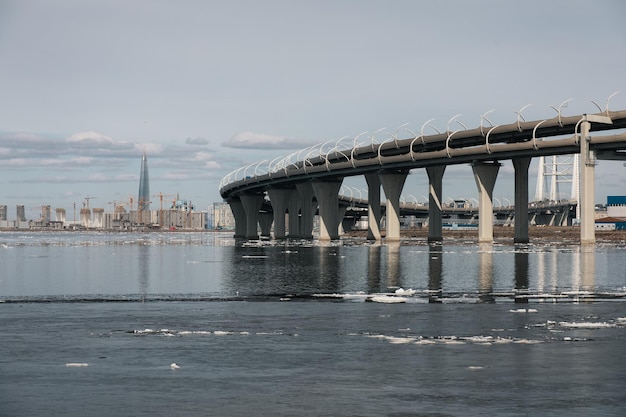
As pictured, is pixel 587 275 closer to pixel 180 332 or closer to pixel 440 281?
pixel 440 281

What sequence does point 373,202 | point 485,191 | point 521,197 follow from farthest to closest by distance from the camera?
point 373,202, point 485,191, point 521,197

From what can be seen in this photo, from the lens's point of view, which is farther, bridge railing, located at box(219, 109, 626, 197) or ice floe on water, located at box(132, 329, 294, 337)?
bridge railing, located at box(219, 109, 626, 197)

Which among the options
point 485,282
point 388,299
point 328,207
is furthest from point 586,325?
point 328,207

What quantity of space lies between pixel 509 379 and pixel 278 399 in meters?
4.55

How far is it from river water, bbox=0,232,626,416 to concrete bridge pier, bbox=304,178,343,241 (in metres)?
130

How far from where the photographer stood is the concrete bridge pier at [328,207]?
172 meters

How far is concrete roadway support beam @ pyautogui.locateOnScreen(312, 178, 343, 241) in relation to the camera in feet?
565

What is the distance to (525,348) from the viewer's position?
20984 mm

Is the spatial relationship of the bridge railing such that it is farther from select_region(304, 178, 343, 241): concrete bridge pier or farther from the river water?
the river water

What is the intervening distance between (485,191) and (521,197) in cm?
559

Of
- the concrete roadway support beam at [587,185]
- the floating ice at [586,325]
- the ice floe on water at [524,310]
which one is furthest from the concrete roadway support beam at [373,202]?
the floating ice at [586,325]

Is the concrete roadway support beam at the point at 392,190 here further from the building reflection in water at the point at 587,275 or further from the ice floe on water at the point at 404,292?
the ice floe on water at the point at 404,292

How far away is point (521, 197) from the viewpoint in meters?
137

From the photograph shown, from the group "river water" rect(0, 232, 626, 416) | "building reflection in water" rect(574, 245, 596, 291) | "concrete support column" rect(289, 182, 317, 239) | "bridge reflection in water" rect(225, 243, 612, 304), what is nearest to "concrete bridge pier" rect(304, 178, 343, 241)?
"concrete support column" rect(289, 182, 317, 239)
